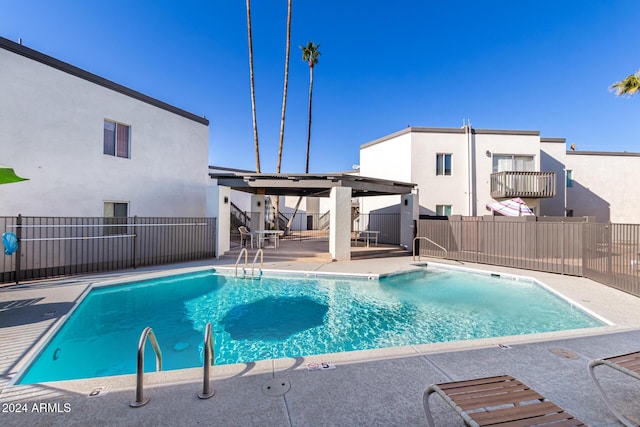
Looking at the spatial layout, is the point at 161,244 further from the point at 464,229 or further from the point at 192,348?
the point at 464,229

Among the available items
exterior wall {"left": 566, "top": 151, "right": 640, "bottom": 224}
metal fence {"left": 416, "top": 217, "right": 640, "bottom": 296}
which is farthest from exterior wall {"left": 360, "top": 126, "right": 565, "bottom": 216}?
exterior wall {"left": 566, "top": 151, "right": 640, "bottom": 224}

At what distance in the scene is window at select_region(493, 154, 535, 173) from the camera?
1673 cm

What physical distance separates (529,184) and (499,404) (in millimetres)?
17469

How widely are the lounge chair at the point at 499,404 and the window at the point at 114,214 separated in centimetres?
1102

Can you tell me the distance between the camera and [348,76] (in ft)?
66.0

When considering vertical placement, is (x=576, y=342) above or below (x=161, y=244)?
below

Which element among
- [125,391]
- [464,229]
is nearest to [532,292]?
[464,229]

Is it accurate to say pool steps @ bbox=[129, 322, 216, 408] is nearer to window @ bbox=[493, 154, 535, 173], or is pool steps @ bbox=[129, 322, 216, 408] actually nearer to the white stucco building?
the white stucco building

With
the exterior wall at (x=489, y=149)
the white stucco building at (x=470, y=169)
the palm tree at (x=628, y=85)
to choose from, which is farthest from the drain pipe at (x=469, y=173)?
the palm tree at (x=628, y=85)

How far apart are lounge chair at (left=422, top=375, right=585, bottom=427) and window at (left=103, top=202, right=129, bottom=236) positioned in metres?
11.0

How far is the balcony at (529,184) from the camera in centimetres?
1556

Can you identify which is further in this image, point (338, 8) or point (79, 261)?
point (338, 8)

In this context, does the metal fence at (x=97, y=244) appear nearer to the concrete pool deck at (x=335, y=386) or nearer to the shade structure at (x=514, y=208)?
the concrete pool deck at (x=335, y=386)

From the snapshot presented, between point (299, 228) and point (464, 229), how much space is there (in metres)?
18.0
